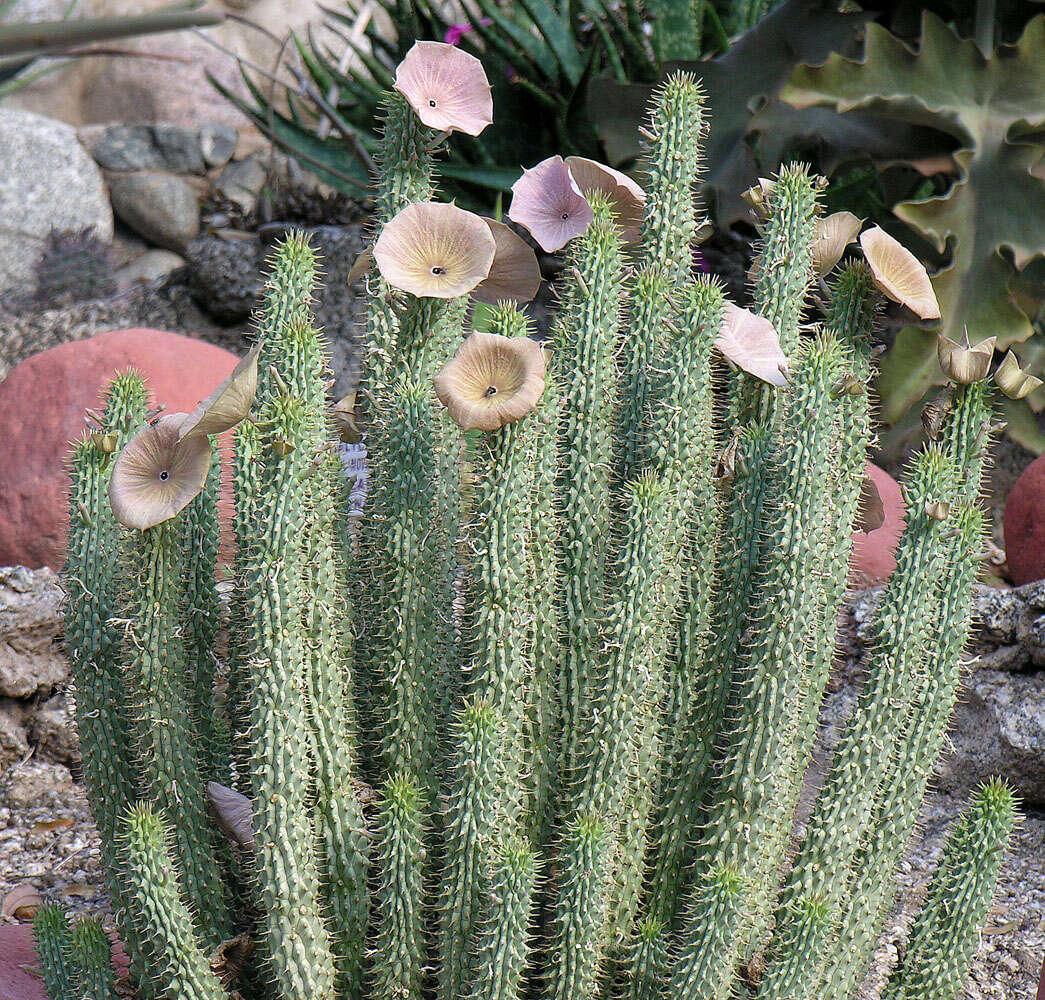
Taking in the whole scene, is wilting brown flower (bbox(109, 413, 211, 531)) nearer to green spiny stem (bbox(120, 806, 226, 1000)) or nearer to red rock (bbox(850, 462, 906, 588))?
green spiny stem (bbox(120, 806, 226, 1000))

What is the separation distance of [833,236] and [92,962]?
154cm

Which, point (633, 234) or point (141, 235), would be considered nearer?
point (633, 234)

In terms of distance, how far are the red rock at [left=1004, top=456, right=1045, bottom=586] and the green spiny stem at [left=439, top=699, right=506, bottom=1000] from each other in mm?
2355

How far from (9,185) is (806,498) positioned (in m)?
8.37

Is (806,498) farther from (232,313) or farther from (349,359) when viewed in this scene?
(232,313)

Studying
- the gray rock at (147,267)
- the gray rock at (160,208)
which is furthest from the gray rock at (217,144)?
the gray rock at (147,267)

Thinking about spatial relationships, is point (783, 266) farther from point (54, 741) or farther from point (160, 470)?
point (54, 741)

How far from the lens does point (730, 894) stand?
144 centimetres

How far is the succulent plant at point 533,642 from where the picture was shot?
147 centimetres

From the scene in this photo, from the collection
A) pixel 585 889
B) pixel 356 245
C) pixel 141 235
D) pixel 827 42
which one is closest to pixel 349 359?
pixel 356 245

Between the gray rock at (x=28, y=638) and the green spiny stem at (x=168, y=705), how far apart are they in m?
1.26

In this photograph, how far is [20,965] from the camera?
188 centimetres

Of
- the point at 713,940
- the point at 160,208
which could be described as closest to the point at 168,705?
the point at 713,940

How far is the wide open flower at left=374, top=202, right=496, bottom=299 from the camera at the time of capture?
1.57 m
